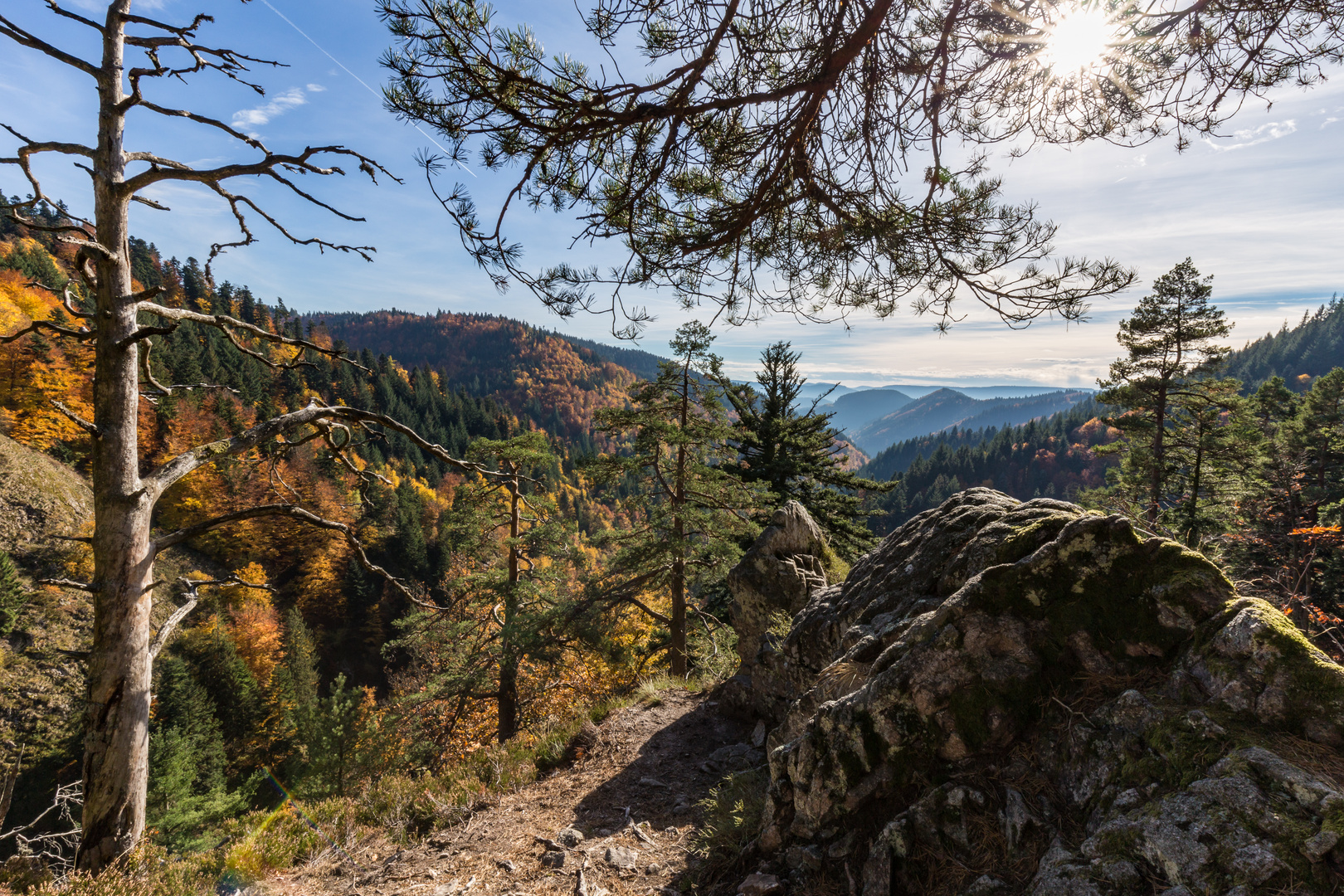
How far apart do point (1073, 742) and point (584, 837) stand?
4411 millimetres

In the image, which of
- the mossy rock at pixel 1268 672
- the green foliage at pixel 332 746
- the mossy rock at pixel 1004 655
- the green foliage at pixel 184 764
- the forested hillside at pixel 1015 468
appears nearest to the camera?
the mossy rock at pixel 1268 672

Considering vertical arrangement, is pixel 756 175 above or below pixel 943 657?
above

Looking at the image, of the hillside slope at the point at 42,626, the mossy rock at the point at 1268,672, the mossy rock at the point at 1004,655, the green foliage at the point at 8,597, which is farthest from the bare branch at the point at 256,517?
the green foliage at the point at 8,597

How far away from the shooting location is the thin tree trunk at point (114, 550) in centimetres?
358

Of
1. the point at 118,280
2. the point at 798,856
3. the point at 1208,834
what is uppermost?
the point at 118,280

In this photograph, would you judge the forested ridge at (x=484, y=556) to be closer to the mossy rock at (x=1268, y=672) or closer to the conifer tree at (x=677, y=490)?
the conifer tree at (x=677, y=490)

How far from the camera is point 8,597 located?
76.1 feet

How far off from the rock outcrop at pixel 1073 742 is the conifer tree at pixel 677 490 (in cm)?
679

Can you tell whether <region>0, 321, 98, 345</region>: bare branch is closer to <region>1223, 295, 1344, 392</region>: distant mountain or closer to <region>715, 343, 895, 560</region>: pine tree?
<region>715, 343, 895, 560</region>: pine tree

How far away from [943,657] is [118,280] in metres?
6.51

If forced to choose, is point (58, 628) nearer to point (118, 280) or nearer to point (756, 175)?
point (118, 280)

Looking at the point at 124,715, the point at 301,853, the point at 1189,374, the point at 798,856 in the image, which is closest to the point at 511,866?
the point at 301,853

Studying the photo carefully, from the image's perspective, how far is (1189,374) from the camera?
50.9 ft

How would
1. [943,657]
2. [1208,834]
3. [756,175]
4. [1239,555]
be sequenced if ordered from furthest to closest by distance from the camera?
[1239,555], [756,175], [943,657], [1208,834]
